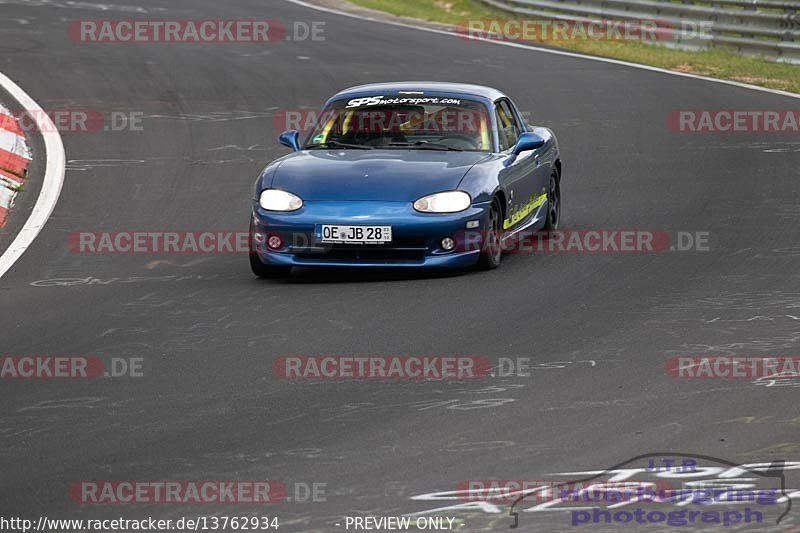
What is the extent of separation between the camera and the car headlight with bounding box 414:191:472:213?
10.6m

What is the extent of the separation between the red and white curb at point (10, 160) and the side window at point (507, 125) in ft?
13.8

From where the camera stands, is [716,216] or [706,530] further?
[716,216]

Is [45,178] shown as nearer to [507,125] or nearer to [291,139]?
[291,139]

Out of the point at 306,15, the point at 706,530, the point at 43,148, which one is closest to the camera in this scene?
the point at 706,530

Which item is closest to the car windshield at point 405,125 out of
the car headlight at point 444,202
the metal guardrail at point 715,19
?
the car headlight at point 444,202

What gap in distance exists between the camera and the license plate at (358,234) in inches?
412

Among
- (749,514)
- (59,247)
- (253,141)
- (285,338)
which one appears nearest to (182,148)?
(253,141)

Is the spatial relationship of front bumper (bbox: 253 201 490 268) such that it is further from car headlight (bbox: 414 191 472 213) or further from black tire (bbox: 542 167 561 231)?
black tire (bbox: 542 167 561 231)

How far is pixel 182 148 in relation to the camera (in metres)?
16.8

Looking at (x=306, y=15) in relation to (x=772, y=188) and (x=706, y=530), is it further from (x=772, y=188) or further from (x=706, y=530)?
(x=706, y=530)

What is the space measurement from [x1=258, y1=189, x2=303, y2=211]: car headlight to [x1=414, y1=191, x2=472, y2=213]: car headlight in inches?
32.6

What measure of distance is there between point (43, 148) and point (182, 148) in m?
1.45

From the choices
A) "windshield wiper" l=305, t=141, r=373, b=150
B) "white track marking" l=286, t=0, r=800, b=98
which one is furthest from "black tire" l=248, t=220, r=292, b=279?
"white track marking" l=286, t=0, r=800, b=98

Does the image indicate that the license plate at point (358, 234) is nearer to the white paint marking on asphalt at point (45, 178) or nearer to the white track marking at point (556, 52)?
the white paint marking on asphalt at point (45, 178)
